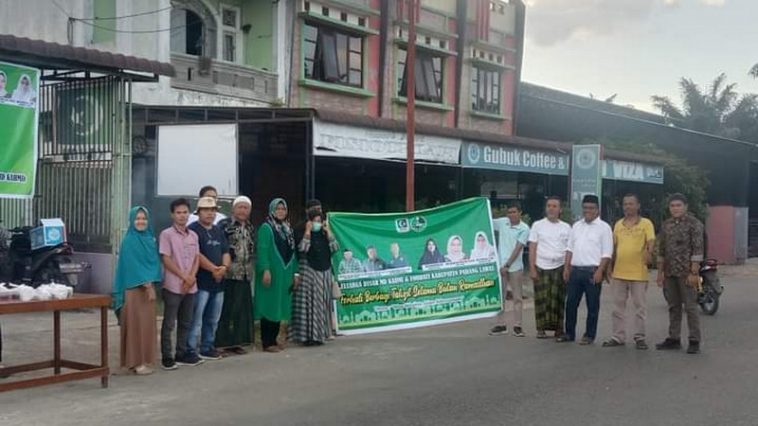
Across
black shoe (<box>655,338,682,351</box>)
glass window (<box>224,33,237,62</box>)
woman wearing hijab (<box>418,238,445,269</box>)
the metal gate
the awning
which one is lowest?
black shoe (<box>655,338,682,351</box>)

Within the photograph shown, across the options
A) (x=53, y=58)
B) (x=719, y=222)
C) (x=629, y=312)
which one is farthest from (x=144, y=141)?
(x=719, y=222)

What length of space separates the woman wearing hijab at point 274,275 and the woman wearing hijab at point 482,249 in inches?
122

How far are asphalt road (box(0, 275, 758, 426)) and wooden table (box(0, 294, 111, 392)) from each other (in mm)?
162

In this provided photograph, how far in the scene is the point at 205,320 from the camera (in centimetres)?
909

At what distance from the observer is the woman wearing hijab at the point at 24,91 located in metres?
9.85

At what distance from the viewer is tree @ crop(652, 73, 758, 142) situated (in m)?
48.5

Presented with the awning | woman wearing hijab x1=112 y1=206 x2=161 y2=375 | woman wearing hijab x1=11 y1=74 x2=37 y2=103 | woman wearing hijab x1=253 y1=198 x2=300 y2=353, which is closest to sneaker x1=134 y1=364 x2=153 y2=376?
woman wearing hijab x1=112 y1=206 x2=161 y2=375

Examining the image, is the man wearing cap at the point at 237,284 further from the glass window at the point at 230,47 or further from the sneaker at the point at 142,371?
the glass window at the point at 230,47

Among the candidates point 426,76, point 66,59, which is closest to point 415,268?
point 66,59

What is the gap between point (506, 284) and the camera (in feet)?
39.1

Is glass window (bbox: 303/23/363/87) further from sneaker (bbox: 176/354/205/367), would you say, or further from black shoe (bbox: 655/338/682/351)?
black shoe (bbox: 655/338/682/351)

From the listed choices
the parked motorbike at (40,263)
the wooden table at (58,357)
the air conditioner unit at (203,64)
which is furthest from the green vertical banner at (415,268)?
the air conditioner unit at (203,64)

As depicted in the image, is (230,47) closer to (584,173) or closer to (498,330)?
(584,173)

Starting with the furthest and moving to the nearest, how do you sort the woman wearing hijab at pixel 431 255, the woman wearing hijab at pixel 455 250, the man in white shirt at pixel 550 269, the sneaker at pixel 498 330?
the woman wearing hijab at pixel 455 250, the woman wearing hijab at pixel 431 255, the sneaker at pixel 498 330, the man in white shirt at pixel 550 269
